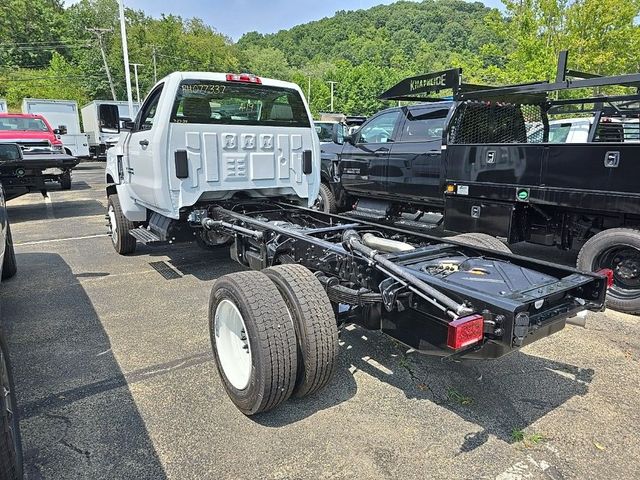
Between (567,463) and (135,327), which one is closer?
(567,463)

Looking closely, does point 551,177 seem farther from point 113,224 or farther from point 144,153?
point 113,224

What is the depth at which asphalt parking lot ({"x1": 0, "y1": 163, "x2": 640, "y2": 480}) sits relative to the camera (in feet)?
8.37

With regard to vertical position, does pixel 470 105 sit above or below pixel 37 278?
above

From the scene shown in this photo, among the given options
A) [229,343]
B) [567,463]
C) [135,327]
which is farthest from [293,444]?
[135,327]

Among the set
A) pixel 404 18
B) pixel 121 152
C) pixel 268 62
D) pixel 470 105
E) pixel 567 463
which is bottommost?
pixel 567 463

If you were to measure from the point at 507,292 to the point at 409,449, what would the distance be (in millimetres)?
1031

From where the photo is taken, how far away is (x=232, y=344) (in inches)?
128

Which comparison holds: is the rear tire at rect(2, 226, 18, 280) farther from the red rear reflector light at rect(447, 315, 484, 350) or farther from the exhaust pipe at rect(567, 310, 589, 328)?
the exhaust pipe at rect(567, 310, 589, 328)

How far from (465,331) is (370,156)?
611 centimetres

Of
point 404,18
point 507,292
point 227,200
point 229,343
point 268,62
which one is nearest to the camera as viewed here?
point 507,292

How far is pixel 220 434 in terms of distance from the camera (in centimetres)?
279

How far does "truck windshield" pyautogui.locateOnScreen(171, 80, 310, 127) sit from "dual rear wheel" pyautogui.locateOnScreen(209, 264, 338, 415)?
2.56 metres

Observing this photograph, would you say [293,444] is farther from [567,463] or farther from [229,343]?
[567,463]

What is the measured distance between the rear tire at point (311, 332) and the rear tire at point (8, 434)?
1.43 m
